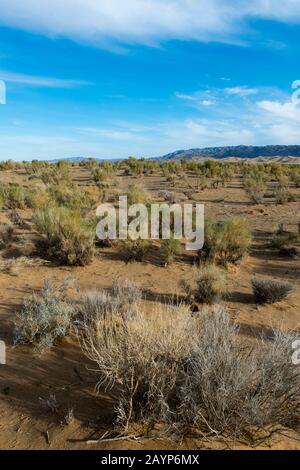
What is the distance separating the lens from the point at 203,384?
3.33 metres

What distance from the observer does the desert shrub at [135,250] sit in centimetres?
1006

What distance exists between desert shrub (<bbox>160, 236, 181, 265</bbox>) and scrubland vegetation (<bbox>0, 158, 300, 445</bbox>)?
0.12 ft

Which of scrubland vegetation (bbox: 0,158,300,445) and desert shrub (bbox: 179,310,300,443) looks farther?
scrubland vegetation (bbox: 0,158,300,445)

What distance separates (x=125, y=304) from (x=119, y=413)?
278 cm

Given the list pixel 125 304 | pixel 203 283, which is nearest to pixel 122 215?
pixel 203 283

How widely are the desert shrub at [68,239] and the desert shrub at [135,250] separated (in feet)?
3.23

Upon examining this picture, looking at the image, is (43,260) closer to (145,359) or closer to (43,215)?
(43,215)

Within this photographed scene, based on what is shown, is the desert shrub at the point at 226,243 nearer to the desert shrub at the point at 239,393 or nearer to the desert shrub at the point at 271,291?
the desert shrub at the point at 271,291

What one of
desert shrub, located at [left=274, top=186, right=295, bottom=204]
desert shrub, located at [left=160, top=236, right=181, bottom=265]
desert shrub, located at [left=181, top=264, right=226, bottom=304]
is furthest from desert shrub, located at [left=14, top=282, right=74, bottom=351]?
→ desert shrub, located at [left=274, top=186, right=295, bottom=204]

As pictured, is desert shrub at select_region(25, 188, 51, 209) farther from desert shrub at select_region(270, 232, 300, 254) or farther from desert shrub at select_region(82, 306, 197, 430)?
desert shrub at select_region(82, 306, 197, 430)

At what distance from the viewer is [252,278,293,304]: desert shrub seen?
24.1 ft

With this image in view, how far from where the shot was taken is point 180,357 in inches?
148

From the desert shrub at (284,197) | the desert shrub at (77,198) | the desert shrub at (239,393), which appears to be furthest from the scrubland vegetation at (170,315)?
the desert shrub at (284,197)

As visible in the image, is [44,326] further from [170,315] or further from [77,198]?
[77,198]
